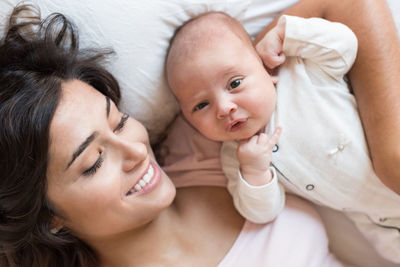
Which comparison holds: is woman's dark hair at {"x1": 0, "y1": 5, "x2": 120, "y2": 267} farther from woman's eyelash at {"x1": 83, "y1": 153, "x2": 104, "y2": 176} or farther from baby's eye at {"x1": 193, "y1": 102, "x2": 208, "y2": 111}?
baby's eye at {"x1": 193, "y1": 102, "x2": 208, "y2": 111}

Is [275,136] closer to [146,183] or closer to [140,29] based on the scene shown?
[146,183]

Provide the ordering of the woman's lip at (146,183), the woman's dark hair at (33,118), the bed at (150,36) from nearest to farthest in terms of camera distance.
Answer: the woman's dark hair at (33,118), the woman's lip at (146,183), the bed at (150,36)

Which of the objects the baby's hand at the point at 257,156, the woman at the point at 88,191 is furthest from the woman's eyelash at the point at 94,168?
the baby's hand at the point at 257,156

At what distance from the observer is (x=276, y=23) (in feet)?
4.33

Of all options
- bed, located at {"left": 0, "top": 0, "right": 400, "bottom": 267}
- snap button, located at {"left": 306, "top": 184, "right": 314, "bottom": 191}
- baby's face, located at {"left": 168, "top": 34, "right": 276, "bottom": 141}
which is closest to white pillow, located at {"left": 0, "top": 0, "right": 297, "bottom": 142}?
bed, located at {"left": 0, "top": 0, "right": 400, "bottom": 267}

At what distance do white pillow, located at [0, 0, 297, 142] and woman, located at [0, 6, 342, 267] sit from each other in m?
0.05

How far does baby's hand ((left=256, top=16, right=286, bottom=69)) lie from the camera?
124 centimetres

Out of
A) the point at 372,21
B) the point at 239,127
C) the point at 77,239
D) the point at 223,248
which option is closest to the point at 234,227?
the point at 223,248

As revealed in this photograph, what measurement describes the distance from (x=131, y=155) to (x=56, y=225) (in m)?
0.32

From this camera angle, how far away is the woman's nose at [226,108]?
1.12 metres

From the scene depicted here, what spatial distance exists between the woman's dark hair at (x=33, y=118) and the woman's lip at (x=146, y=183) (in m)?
0.23

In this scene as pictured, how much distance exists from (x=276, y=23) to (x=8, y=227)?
3.48ft

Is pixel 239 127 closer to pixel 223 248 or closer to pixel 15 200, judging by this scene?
pixel 223 248

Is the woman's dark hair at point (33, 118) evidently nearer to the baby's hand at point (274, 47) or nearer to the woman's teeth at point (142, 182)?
the woman's teeth at point (142, 182)
